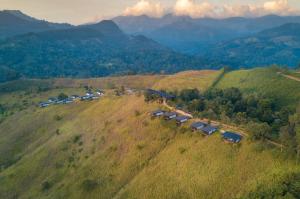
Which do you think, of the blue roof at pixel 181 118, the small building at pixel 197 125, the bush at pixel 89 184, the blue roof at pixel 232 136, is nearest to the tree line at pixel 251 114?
the blue roof at pixel 232 136

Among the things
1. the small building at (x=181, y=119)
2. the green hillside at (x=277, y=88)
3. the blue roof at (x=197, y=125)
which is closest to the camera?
the blue roof at (x=197, y=125)

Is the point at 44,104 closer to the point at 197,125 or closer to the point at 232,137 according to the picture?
the point at 197,125

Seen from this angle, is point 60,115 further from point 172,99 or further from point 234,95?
point 234,95

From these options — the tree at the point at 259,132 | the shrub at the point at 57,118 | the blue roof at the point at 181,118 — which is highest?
the tree at the point at 259,132

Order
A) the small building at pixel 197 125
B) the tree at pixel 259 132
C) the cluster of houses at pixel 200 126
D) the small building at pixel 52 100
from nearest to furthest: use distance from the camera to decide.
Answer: the tree at pixel 259 132 → the cluster of houses at pixel 200 126 → the small building at pixel 197 125 → the small building at pixel 52 100

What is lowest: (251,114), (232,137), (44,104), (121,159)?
(44,104)

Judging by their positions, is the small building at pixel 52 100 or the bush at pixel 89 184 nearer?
the bush at pixel 89 184

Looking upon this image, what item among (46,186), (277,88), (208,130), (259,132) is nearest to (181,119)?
(208,130)

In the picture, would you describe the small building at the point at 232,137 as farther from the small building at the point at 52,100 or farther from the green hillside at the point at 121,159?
the small building at the point at 52,100
